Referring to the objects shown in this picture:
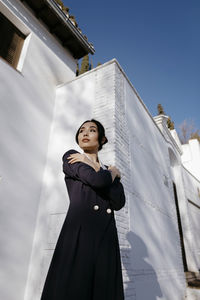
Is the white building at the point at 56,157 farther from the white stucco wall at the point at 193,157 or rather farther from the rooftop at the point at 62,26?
the white stucco wall at the point at 193,157

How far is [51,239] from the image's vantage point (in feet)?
11.2

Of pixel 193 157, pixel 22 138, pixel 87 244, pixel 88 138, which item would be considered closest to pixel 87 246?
pixel 87 244

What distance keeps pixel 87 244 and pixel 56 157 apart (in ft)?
10.5

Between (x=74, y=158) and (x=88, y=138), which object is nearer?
(x=74, y=158)

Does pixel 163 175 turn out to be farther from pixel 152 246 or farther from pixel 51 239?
pixel 51 239

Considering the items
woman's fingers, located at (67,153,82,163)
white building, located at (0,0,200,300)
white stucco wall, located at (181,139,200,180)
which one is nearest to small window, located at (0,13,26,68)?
white building, located at (0,0,200,300)

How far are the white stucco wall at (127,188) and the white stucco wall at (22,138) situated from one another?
21 cm

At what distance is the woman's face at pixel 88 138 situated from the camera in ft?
6.03

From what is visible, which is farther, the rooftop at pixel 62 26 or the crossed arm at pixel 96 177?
the rooftop at pixel 62 26

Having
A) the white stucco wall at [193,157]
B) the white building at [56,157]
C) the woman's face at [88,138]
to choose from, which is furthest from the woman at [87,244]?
the white stucco wall at [193,157]

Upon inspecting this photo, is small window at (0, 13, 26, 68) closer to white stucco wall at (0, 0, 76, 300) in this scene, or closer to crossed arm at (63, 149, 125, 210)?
white stucco wall at (0, 0, 76, 300)

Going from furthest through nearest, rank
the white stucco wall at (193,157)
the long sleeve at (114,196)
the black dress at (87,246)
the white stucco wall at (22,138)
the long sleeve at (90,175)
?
the white stucco wall at (193,157) < the white stucco wall at (22,138) < the long sleeve at (114,196) < the long sleeve at (90,175) < the black dress at (87,246)

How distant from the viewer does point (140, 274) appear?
3.31m

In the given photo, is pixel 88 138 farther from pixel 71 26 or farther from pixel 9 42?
pixel 71 26
